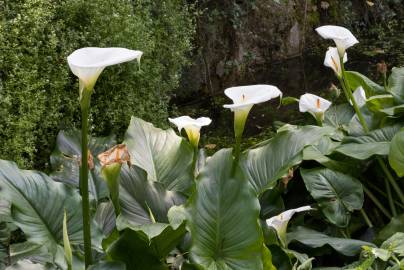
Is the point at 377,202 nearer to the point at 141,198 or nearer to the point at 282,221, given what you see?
the point at 282,221

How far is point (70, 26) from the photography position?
9.62ft

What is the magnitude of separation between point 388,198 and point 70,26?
1.83 meters

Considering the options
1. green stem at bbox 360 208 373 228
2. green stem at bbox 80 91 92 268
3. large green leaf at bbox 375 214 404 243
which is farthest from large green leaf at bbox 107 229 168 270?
green stem at bbox 360 208 373 228

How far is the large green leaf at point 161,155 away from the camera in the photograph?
1.70 m

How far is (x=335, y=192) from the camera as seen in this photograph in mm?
1794

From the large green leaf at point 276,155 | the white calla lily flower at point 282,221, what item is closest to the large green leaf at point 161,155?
the large green leaf at point 276,155

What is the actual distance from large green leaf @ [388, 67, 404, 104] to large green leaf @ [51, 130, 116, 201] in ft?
3.59

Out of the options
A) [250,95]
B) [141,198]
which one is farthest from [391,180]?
[141,198]

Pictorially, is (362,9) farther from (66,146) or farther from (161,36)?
(66,146)

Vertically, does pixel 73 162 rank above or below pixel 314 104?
below

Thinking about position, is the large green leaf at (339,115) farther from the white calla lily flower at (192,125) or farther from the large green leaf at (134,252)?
the large green leaf at (134,252)

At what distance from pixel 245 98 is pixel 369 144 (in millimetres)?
620

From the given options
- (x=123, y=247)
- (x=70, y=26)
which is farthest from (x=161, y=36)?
(x=123, y=247)

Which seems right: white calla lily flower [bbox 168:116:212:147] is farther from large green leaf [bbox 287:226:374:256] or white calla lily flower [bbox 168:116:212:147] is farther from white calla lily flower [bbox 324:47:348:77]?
white calla lily flower [bbox 324:47:348:77]
